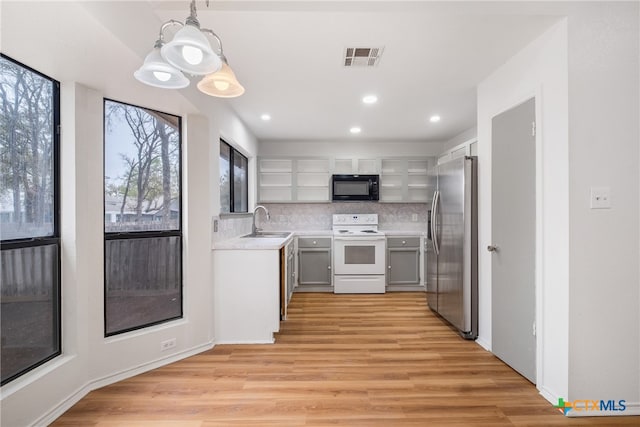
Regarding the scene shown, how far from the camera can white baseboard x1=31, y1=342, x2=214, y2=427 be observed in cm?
173

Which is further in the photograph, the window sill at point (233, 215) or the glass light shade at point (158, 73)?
the window sill at point (233, 215)

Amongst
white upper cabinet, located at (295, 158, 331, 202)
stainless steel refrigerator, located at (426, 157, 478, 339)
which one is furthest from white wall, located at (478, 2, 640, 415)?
white upper cabinet, located at (295, 158, 331, 202)

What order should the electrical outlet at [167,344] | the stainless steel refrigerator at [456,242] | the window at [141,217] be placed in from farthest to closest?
the stainless steel refrigerator at [456,242] → the electrical outlet at [167,344] → the window at [141,217]

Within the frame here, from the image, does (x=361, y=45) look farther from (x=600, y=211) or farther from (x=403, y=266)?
(x=403, y=266)

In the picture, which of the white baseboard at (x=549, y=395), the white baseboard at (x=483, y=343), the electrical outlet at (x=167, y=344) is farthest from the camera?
the white baseboard at (x=483, y=343)

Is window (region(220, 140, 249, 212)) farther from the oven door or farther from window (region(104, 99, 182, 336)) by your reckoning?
the oven door

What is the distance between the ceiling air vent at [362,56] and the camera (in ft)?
7.09

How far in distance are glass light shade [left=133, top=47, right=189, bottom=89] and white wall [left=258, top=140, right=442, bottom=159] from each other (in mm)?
3589

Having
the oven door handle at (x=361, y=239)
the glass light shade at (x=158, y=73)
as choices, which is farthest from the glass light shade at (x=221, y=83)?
the oven door handle at (x=361, y=239)

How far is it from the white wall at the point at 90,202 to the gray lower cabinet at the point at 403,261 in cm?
277

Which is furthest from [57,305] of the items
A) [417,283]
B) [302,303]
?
[417,283]

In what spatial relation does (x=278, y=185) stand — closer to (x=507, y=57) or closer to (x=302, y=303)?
(x=302, y=303)

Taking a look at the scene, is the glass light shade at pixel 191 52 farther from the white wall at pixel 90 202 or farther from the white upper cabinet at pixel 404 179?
the white upper cabinet at pixel 404 179

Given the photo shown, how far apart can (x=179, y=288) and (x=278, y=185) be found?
2641mm
